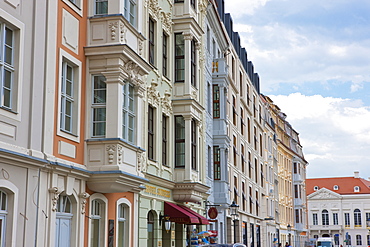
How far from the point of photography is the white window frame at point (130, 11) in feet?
59.3

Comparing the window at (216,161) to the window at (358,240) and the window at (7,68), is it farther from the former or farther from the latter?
the window at (358,240)

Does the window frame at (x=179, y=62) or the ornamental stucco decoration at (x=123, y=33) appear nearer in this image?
the ornamental stucco decoration at (x=123, y=33)

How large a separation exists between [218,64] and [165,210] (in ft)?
46.3

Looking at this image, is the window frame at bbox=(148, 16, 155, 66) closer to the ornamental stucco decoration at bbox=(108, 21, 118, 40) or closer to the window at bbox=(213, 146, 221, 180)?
the ornamental stucco decoration at bbox=(108, 21, 118, 40)

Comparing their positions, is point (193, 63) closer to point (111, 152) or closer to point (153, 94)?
point (153, 94)

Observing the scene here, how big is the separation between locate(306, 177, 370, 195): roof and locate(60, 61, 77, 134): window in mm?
104499

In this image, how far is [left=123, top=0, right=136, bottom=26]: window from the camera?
59.3 feet

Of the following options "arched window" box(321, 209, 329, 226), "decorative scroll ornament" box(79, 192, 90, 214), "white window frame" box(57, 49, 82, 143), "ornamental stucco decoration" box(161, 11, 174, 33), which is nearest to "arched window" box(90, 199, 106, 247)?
"decorative scroll ornament" box(79, 192, 90, 214)

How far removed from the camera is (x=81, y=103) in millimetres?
16250

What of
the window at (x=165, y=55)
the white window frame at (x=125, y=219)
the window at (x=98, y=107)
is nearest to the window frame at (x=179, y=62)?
the window at (x=165, y=55)

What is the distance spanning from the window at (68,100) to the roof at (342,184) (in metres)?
104

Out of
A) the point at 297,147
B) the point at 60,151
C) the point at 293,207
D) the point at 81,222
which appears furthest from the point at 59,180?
the point at 297,147

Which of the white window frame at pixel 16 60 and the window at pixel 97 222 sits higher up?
the white window frame at pixel 16 60

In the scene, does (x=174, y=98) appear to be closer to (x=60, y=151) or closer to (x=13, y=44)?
(x=60, y=151)
